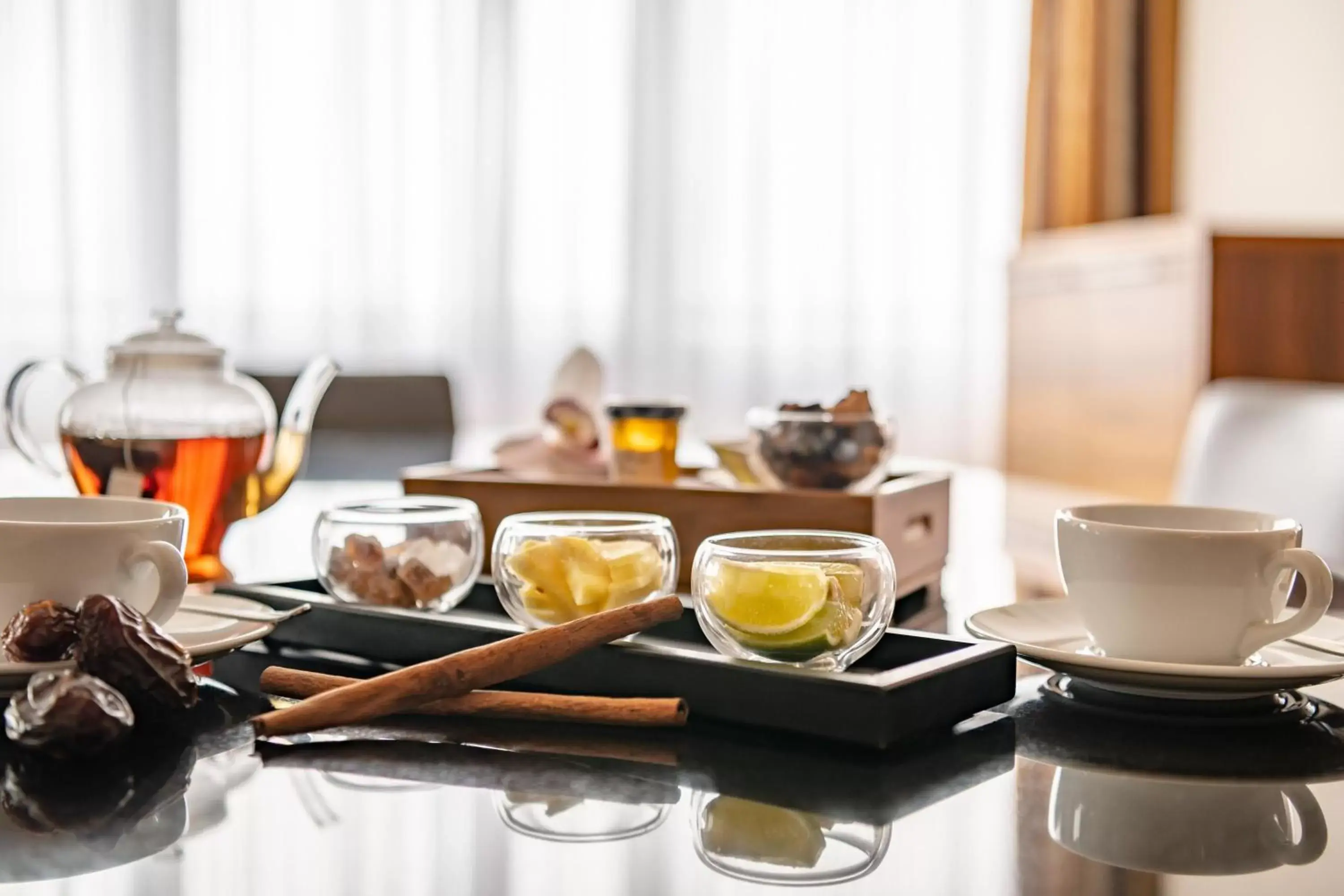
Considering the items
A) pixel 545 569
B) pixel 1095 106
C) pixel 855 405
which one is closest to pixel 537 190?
pixel 1095 106

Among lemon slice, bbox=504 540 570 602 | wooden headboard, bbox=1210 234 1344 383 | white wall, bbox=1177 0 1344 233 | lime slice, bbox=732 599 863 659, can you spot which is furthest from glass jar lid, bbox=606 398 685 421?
white wall, bbox=1177 0 1344 233

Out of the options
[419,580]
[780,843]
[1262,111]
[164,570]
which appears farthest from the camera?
[1262,111]

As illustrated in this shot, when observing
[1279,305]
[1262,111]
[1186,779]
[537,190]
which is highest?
[1262,111]

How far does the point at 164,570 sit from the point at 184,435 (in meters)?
0.47

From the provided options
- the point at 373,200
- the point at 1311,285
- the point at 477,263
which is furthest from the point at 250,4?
the point at 1311,285

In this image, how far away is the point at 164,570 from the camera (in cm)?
69

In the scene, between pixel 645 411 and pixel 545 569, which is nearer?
pixel 545 569

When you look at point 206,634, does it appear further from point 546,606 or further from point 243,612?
point 546,606

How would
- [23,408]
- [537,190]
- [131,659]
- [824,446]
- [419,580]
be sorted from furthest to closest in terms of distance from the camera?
[537,190] → [23,408] → [824,446] → [419,580] → [131,659]

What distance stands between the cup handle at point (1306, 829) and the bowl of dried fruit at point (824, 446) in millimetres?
590

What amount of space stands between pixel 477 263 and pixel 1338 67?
2510 millimetres

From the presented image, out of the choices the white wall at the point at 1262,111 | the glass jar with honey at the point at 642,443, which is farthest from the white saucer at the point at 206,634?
the white wall at the point at 1262,111

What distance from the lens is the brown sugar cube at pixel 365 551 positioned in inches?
32.0

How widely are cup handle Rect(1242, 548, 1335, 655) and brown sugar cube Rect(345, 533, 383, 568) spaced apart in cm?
48
